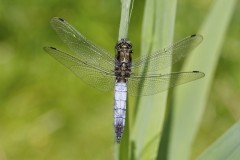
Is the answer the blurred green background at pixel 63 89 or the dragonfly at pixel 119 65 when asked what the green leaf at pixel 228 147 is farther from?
the blurred green background at pixel 63 89

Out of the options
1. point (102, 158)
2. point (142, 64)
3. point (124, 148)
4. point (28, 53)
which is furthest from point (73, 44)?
point (28, 53)

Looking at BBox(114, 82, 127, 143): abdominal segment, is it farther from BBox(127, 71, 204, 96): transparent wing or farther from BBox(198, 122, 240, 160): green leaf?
BBox(198, 122, 240, 160): green leaf

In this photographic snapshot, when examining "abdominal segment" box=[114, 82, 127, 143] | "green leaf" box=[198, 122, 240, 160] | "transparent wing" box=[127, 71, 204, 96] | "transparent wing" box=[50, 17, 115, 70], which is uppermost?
"transparent wing" box=[50, 17, 115, 70]

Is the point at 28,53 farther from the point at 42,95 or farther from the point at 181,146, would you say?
the point at 181,146

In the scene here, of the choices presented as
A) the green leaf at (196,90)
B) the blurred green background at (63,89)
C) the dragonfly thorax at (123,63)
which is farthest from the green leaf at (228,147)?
the blurred green background at (63,89)

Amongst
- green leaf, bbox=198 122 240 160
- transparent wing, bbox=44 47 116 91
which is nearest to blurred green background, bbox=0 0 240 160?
transparent wing, bbox=44 47 116 91

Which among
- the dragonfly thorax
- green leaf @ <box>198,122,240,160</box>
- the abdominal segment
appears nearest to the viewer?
green leaf @ <box>198,122,240,160</box>
